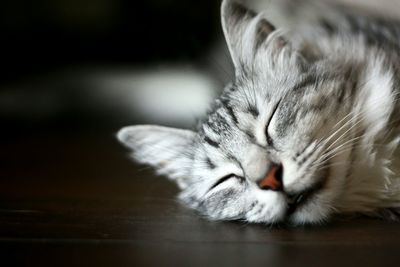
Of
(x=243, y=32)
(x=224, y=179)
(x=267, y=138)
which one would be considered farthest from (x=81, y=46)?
(x=267, y=138)

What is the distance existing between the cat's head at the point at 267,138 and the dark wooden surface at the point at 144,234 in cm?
6

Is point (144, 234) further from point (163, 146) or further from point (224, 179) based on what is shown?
point (163, 146)

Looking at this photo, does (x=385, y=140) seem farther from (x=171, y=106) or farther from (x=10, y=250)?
(x=171, y=106)

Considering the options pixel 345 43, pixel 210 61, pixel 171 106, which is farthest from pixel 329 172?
pixel 171 106

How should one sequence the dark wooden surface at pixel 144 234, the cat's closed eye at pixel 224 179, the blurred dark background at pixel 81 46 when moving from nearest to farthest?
the dark wooden surface at pixel 144 234
the cat's closed eye at pixel 224 179
the blurred dark background at pixel 81 46

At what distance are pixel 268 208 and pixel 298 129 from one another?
191 millimetres

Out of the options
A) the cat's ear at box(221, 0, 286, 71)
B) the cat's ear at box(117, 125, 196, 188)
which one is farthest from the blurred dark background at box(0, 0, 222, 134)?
the cat's ear at box(221, 0, 286, 71)

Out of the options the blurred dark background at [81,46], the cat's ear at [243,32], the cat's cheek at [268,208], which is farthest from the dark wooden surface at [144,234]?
the blurred dark background at [81,46]

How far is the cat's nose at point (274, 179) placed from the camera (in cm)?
110

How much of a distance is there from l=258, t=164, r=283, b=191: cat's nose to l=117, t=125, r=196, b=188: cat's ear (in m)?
0.47

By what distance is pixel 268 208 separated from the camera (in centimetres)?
112

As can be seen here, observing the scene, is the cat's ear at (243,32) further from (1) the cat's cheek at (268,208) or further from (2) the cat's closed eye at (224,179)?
(1) the cat's cheek at (268,208)

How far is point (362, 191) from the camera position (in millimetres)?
1205

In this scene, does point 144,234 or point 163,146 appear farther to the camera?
point 163,146
